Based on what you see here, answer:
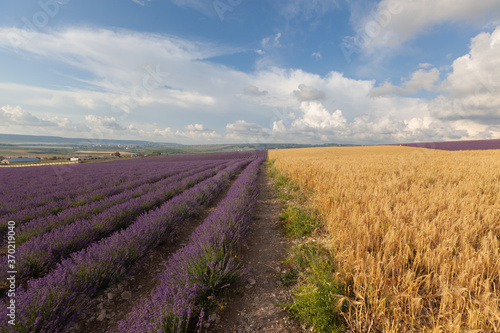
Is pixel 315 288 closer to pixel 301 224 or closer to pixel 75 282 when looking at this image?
pixel 301 224

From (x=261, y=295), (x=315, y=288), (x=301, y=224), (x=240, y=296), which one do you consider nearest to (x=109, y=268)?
(x=240, y=296)

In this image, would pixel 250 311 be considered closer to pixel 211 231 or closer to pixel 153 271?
pixel 211 231

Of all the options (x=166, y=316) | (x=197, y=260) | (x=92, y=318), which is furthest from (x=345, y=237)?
(x=92, y=318)

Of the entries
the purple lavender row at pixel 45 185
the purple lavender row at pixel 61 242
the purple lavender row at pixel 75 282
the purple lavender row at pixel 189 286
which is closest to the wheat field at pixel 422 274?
the purple lavender row at pixel 189 286

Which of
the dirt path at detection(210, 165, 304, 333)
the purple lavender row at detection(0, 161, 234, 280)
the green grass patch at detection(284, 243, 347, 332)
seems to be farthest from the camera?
the purple lavender row at detection(0, 161, 234, 280)

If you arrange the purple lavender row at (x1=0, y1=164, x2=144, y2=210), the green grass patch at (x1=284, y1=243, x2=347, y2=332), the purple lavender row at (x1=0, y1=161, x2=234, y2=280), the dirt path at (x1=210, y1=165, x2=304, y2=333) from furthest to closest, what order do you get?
1. the purple lavender row at (x1=0, y1=164, x2=144, y2=210)
2. the purple lavender row at (x1=0, y1=161, x2=234, y2=280)
3. the dirt path at (x1=210, y1=165, x2=304, y2=333)
4. the green grass patch at (x1=284, y1=243, x2=347, y2=332)

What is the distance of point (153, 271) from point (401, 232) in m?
4.17

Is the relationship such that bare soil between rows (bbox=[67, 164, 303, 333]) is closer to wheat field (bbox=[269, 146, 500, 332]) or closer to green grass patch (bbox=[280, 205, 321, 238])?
green grass patch (bbox=[280, 205, 321, 238])

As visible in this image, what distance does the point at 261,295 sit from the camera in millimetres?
2678

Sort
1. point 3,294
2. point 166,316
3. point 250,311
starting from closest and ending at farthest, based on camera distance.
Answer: point 166,316 → point 250,311 → point 3,294

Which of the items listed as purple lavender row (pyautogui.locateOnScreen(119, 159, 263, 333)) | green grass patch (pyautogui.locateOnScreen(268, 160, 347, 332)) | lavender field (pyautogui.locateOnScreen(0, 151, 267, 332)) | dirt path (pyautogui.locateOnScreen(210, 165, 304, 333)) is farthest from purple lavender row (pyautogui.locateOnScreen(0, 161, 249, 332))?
green grass patch (pyautogui.locateOnScreen(268, 160, 347, 332))

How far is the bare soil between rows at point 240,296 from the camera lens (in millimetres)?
2238

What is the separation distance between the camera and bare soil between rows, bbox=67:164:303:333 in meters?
2.24

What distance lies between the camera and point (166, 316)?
1.85 m
